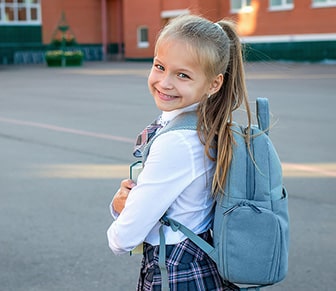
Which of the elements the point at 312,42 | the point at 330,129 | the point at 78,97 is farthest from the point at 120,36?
the point at 330,129

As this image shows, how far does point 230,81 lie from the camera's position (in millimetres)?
2250

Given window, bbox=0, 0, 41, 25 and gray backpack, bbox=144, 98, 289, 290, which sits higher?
window, bbox=0, 0, 41, 25

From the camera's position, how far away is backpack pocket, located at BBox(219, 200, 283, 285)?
2105 millimetres

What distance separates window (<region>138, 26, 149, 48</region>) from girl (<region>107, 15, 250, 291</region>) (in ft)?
122

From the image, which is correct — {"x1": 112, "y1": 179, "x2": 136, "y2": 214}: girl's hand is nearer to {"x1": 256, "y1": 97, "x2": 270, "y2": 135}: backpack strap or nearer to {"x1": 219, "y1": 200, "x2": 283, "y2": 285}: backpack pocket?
{"x1": 219, "y1": 200, "x2": 283, "y2": 285}: backpack pocket

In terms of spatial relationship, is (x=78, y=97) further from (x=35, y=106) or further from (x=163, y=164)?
(x=163, y=164)

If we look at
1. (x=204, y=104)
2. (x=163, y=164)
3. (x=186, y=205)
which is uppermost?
(x=204, y=104)

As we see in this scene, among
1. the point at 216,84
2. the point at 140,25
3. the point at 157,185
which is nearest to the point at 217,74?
the point at 216,84

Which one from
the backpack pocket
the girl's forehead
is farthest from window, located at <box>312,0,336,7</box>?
the backpack pocket

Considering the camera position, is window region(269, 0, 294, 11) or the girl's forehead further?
window region(269, 0, 294, 11)

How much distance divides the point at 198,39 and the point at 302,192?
4.54 meters

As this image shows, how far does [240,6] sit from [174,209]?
32990 millimetres

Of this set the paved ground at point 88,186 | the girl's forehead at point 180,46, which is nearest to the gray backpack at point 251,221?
the girl's forehead at point 180,46

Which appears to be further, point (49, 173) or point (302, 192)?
point (49, 173)
